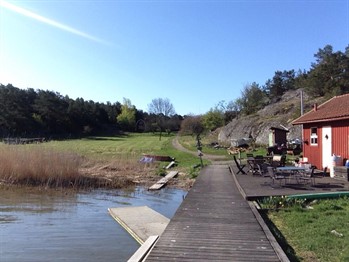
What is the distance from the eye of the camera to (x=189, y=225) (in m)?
8.96

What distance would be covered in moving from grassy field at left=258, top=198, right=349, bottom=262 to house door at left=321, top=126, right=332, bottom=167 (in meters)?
7.53

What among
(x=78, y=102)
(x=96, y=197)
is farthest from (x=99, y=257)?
(x=78, y=102)

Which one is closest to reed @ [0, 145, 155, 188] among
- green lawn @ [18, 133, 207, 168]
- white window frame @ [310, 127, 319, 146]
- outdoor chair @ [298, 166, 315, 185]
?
green lawn @ [18, 133, 207, 168]

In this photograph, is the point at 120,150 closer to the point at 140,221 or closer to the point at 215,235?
the point at 140,221

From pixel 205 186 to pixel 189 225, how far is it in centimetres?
706

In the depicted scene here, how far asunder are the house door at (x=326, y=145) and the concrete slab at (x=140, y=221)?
9778 millimetres

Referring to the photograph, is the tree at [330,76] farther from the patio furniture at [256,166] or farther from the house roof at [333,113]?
the patio furniture at [256,166]

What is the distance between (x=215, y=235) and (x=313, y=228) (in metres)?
2.28

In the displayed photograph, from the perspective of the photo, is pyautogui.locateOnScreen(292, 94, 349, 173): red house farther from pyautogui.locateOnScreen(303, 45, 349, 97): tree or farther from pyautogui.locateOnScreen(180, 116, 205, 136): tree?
pyautogui.locateOnScreen(180, 116, 205, 136): tree

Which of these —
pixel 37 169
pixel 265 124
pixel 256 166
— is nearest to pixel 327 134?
pixel 256 166

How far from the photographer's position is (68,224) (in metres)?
12.6

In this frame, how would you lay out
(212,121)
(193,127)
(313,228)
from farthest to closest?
1. (193,127)
2. (212,121)
3. (313,228)

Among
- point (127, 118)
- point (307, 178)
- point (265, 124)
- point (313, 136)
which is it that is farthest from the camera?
point (127, 118)

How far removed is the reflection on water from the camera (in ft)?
31.1
